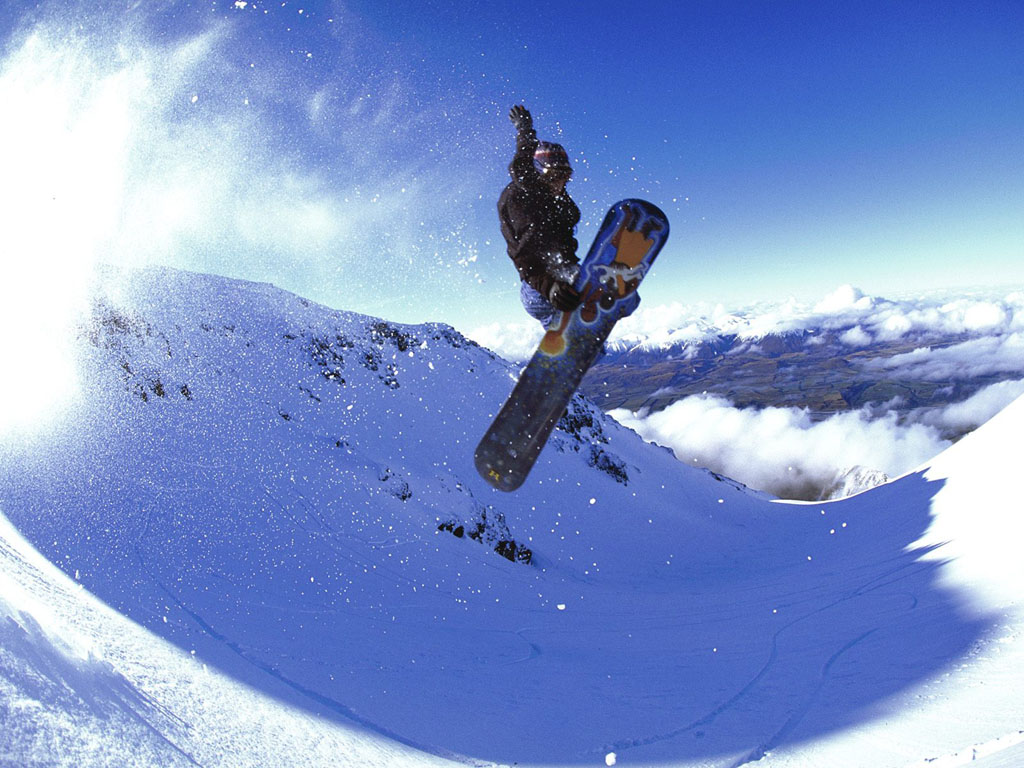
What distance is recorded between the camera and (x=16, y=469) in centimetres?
1187

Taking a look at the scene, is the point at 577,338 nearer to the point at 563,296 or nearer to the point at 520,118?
the point at 563,296

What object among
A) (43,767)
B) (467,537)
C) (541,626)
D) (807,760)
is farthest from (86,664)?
(467,537)

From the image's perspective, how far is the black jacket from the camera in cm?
441

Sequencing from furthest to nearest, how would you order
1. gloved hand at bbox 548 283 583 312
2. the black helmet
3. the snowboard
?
the snowboard, gloved hand at bbox 548 283 583 312, the black helmet

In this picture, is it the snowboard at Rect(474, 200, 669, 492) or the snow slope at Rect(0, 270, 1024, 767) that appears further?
the snowboard at Rect(474, 200, 669, 492)

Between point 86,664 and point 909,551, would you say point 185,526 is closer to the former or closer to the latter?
point 86,664

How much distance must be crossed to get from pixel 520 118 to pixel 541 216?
2.99 feet

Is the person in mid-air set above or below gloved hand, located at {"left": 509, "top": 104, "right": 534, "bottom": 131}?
below

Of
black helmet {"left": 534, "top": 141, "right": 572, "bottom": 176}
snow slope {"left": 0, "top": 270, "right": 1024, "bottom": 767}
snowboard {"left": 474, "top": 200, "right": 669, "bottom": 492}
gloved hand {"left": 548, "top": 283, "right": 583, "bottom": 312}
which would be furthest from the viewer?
snowboard {"left": 474, "top": 200, "right": 669, "bottom": 492}

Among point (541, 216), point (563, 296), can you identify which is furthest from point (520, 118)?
point (563, 296)

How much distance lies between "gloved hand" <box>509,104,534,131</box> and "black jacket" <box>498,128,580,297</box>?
0.21 feet

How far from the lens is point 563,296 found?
15.2 feet

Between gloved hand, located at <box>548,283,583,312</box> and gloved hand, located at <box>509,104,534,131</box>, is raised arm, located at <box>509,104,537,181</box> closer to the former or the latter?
gloved hand, located at <box>509,104,534,131</box>

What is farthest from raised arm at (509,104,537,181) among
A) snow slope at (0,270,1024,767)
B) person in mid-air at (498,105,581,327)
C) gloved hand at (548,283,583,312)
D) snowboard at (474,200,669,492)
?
snow slope at (0,270,1024,767)
